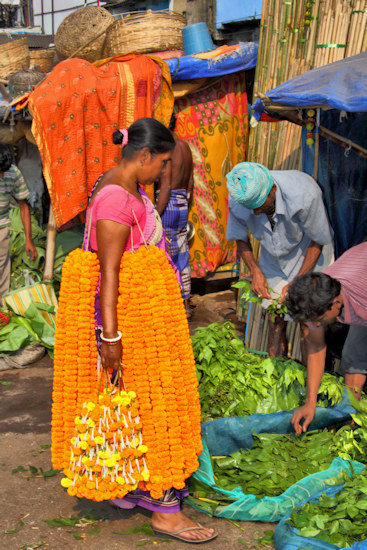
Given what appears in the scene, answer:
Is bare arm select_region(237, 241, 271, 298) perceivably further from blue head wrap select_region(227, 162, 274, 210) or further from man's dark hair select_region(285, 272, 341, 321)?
man's dark hair select_region(285, 272, 341, 321)

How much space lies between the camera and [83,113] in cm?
542

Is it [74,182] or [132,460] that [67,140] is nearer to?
[74,182]

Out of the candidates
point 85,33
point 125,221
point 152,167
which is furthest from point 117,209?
point 85,33

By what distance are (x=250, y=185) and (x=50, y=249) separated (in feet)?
9.80

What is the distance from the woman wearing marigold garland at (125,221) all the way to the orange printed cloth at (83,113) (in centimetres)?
284

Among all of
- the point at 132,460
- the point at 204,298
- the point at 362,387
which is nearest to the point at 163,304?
the point at 132,460

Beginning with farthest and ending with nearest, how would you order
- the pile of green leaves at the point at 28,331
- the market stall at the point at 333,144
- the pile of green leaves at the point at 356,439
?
the pile of green leaves at the point at 28,331, the market stall at the point at 333,144, the pile of green leaves at the point at 356,439

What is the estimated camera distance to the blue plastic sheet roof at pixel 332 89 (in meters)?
2.96

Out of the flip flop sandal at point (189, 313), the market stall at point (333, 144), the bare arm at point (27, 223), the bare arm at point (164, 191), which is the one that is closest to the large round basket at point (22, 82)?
the bare arm at point (27, 223)

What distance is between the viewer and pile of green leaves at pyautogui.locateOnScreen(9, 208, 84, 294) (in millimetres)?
6207

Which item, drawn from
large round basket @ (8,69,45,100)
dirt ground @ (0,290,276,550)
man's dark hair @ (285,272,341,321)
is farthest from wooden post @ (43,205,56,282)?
man's dark hair @ (285,272,341,321)

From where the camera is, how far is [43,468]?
11.3ft

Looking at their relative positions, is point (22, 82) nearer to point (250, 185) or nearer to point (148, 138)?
point (250, 185)

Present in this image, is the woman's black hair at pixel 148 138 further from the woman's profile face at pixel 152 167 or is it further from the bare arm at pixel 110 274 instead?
the bare arm at pixel 110 274
